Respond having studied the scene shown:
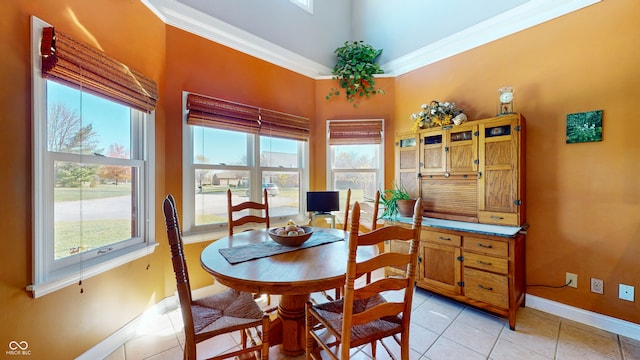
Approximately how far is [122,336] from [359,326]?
1825 mm

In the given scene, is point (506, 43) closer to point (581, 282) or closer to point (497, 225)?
point (497, 225)

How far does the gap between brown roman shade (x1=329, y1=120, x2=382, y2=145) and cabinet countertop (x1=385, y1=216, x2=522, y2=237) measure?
1243 mm

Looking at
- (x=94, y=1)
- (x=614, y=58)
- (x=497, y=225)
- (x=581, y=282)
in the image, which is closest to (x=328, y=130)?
(x=497, y=225)

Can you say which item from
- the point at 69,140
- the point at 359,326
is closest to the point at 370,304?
the point at 359,326

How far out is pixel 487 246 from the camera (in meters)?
2.08

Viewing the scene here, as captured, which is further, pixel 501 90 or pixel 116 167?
pixel 501 90

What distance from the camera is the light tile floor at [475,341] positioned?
5.57 feet

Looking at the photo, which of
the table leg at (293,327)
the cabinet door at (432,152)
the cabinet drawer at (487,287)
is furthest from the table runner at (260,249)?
the cabinet door at (432,152)

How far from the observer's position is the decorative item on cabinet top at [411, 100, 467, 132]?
101 inches

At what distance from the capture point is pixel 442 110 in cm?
263

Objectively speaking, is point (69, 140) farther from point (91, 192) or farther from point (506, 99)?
point (506, 99)

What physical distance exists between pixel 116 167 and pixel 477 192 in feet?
10.5

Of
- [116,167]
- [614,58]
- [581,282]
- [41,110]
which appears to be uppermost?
[614,58]

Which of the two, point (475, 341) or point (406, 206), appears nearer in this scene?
point (475, 341)
